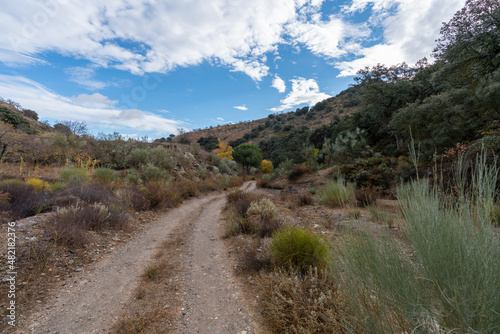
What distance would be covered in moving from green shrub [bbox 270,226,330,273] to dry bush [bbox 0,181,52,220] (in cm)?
543

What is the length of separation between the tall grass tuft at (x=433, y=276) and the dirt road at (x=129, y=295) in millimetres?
1523

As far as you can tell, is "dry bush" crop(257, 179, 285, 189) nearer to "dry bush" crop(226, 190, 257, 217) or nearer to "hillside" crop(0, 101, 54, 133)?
"dry bush" crop(226, 190, 257, 217)

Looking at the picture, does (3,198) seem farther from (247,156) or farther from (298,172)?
(247,156)

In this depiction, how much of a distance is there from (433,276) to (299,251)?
6.52ft

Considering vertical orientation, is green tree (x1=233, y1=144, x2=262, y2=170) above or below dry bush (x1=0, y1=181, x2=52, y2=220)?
above

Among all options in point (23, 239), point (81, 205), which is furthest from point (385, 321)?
point (81, 205)

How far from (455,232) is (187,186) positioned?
39.0ft

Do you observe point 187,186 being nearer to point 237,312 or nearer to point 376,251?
point 237,312

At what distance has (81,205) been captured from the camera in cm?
516

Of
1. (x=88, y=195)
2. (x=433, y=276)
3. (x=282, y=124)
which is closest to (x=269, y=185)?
(x=88, y=195)

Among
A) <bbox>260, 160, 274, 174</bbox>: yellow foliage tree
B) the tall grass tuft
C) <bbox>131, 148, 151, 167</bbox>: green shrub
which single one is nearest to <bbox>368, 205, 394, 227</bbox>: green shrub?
the tall grass tuft

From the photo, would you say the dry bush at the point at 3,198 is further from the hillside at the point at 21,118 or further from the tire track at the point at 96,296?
the hillside at the point at 21,118

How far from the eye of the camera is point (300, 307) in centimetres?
216

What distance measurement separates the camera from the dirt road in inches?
89.8
